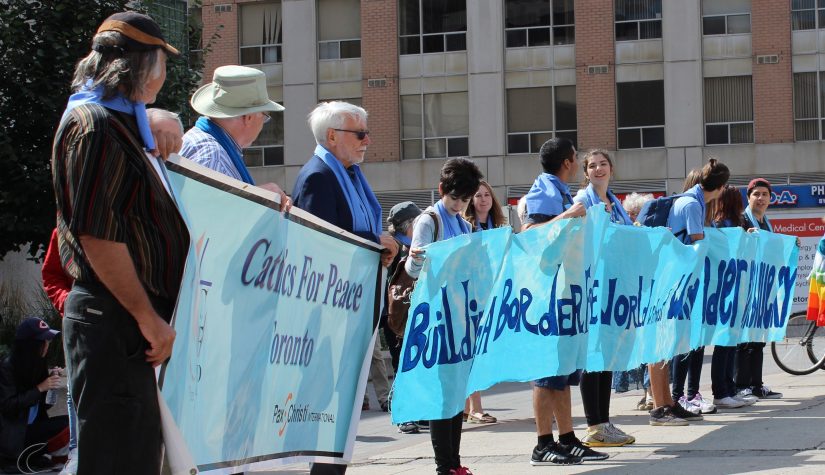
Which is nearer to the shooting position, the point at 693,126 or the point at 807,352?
the point at 807,352

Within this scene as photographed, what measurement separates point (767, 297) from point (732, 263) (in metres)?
1.47

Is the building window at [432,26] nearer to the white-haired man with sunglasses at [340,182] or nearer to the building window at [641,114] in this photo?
the building window at [641,114]

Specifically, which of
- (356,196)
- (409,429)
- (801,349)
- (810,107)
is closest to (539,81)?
(810,107)

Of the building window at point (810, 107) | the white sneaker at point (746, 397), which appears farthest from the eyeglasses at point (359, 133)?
the building window at point (810, 107)

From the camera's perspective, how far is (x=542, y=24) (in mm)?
36500

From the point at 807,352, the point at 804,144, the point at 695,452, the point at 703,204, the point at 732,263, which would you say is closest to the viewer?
the point at 695,452

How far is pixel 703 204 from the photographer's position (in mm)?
10156

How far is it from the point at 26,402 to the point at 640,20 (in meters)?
29.1

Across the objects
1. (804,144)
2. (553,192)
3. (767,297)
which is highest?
(804,144)

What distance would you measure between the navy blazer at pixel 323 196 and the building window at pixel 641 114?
30.5 meters

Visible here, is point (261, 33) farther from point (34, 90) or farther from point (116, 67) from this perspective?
point (116, 67)

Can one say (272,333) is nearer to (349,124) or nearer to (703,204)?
(349,124)

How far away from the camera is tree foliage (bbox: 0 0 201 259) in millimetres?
15820

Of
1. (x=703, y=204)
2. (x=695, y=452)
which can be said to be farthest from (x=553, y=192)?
(x=703, y=204)
